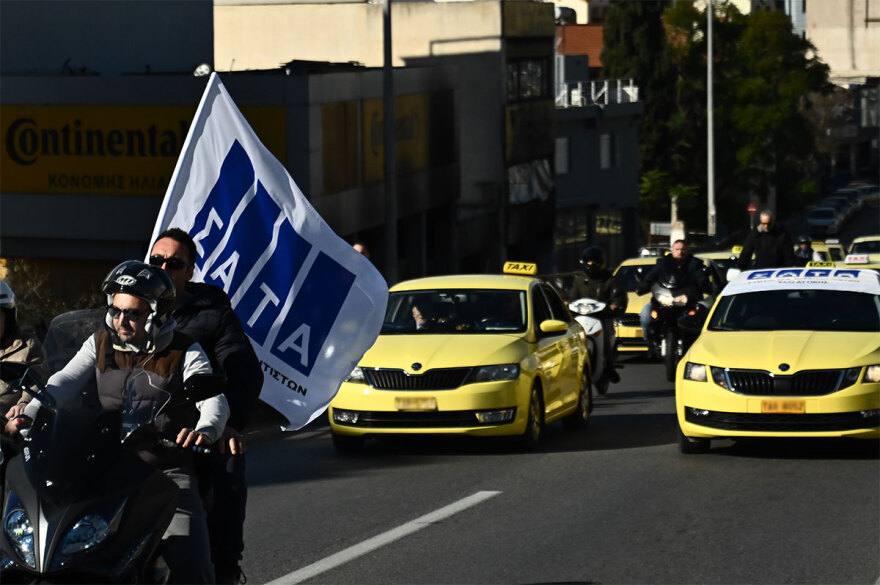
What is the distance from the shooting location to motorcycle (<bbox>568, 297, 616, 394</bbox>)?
1822 centimetres

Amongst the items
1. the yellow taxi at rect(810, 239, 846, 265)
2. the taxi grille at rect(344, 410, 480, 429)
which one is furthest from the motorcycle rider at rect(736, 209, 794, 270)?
the yellow taxi at rect(810, 239, 846, 265)

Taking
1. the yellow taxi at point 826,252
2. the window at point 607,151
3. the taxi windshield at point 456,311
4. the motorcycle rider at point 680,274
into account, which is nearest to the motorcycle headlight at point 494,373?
the taxi windshield at point 456,311

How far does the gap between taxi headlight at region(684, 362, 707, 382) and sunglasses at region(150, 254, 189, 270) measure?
7.69 m

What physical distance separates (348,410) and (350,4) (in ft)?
112

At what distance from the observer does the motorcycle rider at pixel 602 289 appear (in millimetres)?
18953

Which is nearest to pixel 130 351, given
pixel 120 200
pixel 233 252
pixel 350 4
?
pixel 233 252

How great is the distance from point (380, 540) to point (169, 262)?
144 inches

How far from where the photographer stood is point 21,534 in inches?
204

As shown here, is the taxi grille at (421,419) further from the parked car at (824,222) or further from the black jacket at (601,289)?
the parked car at (824,222)

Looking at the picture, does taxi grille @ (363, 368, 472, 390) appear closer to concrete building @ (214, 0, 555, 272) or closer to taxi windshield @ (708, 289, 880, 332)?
taxi windshield @ (708, 289, 880, 332)

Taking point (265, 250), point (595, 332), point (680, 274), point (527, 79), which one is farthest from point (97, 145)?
point (265, 250)

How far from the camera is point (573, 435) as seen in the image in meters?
15.6

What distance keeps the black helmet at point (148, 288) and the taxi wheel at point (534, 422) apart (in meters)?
8.70

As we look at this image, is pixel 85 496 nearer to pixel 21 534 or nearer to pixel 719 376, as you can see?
pixel 21 534
